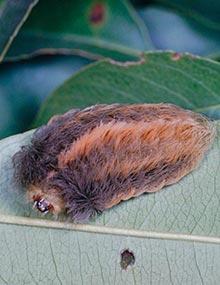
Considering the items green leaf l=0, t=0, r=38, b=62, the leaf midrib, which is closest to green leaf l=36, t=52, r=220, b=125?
green leaf l=0, t=0, r=38, b=62

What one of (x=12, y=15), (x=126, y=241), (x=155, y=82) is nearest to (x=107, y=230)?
(x=126, y=241)

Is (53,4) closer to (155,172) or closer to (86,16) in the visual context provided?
(86,16)

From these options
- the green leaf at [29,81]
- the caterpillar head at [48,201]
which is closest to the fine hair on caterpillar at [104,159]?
the caterpillar head at [48,201]

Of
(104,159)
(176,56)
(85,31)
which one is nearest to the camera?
(104,159)

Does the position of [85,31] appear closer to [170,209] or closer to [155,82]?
[155,82]

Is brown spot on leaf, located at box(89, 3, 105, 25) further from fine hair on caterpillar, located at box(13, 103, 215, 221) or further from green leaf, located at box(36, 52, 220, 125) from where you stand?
fine hair on caterpillar, located at box(13, 103, 215, 221)

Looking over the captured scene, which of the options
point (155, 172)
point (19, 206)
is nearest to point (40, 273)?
point (19, 206)
